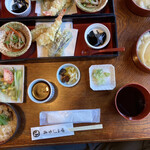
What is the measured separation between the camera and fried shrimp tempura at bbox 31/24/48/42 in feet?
4.70

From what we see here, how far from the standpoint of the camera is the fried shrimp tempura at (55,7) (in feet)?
4.66

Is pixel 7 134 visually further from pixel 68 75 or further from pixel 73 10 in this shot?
pixel 73 10

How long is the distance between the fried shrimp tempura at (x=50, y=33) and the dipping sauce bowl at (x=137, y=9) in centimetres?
68

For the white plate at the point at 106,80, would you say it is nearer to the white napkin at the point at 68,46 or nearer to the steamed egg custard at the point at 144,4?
the white napkin at the point at 68,46

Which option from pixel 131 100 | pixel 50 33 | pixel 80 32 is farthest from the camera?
pixel 80 32

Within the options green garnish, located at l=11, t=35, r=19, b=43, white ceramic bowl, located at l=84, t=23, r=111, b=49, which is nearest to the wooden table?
white ceramic bowl, located at l=84, t=23, r=111, b=49

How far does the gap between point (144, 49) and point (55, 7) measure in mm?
967

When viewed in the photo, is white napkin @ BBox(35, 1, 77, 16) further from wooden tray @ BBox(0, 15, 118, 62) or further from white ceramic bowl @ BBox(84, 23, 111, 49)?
white ceramic bowl @ BBox(84, 23, 111, 49)

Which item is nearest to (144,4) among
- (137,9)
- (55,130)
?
(137,9)

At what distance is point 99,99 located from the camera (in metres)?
1.34

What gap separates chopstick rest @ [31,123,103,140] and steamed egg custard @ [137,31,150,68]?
72 cm

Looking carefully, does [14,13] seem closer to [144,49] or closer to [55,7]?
[55,7]

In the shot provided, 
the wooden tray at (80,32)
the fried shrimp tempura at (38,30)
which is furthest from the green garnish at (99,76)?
the fried shrimp tempura at (38,30)

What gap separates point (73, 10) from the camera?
1.52 m
